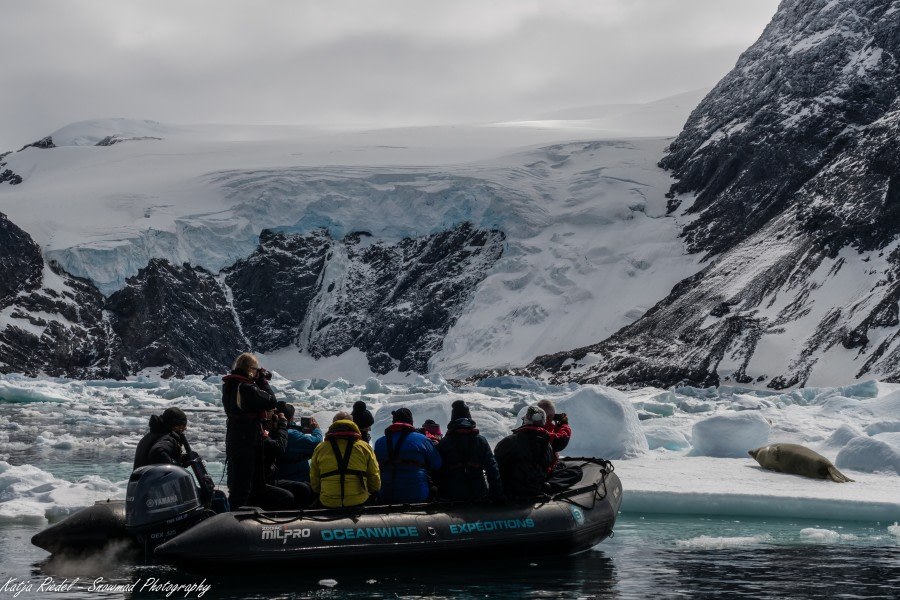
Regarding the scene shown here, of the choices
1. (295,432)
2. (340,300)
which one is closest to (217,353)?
(340,300)

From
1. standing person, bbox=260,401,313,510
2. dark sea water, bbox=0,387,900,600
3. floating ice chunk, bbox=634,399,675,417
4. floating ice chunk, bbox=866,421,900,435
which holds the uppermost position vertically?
standing person, bbox=260,401,313,510

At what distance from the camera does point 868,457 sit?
17734 millimetres

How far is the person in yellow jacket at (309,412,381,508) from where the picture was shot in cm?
1083

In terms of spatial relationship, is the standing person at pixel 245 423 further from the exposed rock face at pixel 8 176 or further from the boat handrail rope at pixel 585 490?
the exposed rock face at pixel 8 176

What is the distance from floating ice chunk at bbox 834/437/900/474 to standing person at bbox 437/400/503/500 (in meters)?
9.02

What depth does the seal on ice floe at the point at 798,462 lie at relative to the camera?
16.8 m

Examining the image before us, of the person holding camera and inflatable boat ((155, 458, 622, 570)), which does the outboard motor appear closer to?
inflatable boat ((155, 458, 622, 570))

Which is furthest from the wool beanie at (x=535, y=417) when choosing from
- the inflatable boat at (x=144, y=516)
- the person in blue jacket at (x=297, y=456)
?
the inflatable boat at (x=144, y=516)

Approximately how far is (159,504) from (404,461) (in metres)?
2.67

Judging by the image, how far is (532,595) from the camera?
10008mm

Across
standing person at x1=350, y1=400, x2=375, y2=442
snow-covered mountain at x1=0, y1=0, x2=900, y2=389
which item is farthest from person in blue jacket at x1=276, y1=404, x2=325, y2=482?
snow-covered mountain at x1=0, y1=0, x2=900, y2=389

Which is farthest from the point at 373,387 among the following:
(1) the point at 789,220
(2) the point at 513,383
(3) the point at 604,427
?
(1) the point at 789,220

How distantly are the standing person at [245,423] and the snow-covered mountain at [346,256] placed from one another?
6956cm

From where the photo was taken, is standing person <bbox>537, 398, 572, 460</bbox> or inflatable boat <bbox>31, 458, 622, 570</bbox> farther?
standing person <bbox>537, 398, 572, 460</bbox>
